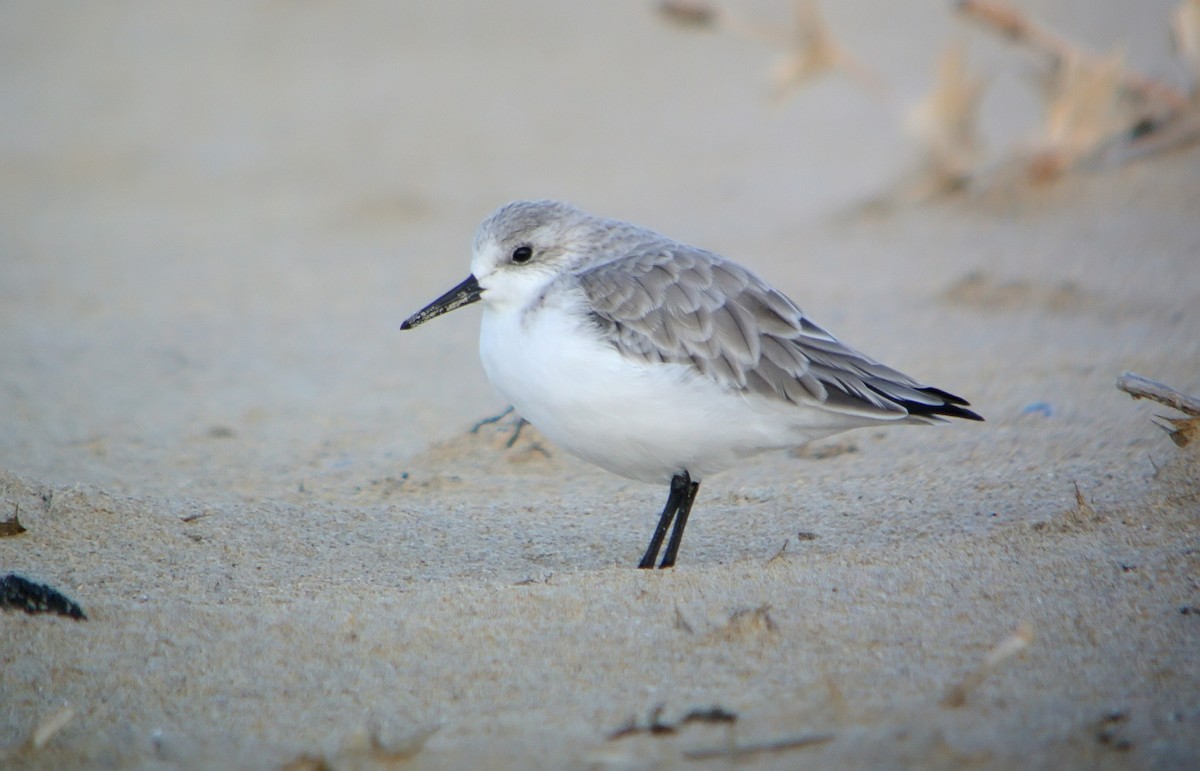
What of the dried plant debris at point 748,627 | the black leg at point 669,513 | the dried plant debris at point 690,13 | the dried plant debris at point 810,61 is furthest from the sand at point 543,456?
the dried plant debris at point 690,13

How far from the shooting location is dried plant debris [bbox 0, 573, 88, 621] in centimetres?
307

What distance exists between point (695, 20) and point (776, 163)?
1.97m

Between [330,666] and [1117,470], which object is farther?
[1117,470]

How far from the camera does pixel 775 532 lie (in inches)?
152

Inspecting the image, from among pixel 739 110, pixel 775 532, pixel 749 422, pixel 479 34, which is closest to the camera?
pixel 749 422

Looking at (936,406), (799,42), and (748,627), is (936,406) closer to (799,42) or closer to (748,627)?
(748,627)

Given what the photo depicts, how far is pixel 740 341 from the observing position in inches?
140

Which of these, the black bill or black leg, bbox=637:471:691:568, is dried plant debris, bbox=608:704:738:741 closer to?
black leg, bbox=637:471:691:568

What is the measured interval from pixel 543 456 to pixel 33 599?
6.98ft

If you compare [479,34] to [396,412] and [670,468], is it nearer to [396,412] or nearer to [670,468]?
[396,412]

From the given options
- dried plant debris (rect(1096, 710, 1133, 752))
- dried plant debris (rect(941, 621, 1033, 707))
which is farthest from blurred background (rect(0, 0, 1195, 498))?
dried plant debris (rect(1096, 710, 1133, 752))

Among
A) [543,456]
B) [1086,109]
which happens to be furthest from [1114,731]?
[1086,109]

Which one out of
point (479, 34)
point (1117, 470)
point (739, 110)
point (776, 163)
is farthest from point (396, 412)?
point (479, 34)

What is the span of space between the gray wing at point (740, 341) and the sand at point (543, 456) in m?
0.42
